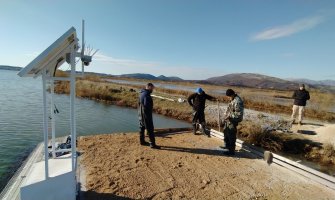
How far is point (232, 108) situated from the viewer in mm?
7996

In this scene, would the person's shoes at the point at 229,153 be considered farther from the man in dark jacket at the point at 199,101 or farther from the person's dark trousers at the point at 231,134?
the man in dark jacket at the point at 199,101

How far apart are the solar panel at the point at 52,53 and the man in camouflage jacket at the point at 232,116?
4.99 meters

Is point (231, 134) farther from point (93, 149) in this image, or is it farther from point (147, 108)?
point (93, 149)

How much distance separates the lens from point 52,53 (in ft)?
13.5

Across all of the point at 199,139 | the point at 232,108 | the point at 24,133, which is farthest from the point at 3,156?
the point at 232,108

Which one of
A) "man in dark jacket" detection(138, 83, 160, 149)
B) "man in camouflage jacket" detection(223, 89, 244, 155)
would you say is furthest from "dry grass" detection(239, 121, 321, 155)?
"man in dark jacket" detection(138, 83, 160, 149)

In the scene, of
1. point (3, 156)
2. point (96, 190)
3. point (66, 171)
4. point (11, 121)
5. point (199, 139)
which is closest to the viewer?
point (66, 171)

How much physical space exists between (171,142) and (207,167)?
7.92ft

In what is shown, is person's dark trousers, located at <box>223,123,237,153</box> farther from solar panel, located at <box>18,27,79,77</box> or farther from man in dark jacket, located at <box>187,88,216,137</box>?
solar panel, located at <box>18,27,79,77</box>

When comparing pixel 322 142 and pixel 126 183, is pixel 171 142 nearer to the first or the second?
pixel 126 183

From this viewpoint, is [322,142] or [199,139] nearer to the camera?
[199,139]

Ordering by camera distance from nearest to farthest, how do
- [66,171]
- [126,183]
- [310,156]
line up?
1. [66,171]
2. [126,183]
3. [310,156]

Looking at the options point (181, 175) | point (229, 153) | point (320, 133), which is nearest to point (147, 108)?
point (181, 175)

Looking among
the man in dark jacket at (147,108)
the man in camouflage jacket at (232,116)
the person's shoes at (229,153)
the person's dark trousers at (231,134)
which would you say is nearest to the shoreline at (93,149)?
the person's shoes at (229,153)
